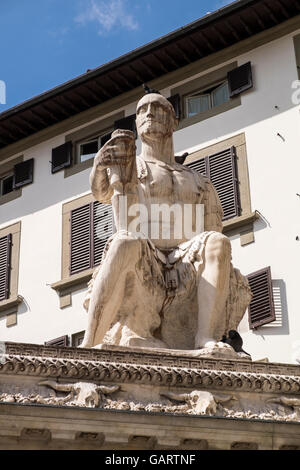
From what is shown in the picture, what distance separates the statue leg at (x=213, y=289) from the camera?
44.5 ft

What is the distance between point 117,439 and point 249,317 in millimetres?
12596

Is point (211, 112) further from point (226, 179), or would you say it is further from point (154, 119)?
point (154, 119)

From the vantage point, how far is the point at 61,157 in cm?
2975

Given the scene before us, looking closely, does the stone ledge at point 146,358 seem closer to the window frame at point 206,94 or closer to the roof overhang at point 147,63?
the roof overhang at point 147,63

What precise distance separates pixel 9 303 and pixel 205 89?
21.9ft

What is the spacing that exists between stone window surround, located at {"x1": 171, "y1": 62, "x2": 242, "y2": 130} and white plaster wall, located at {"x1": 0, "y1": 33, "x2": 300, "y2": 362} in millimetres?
164

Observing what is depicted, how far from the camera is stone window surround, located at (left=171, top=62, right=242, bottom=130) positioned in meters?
27.1

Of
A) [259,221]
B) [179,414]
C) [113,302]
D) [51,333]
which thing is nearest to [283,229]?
[259,221]

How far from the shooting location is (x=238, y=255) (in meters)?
25.0

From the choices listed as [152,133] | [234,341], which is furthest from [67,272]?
[234,341]

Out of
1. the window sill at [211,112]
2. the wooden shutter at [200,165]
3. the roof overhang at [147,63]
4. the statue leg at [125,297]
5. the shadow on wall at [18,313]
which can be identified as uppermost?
the roof overhang at [147,63]

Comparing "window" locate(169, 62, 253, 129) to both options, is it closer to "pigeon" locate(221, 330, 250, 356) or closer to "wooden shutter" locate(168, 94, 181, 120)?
"wooden shutter" locate(168, 94, 181, 120)

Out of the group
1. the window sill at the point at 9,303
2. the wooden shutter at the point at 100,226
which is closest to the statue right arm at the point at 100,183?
the wooden shutter at the point at 100,226

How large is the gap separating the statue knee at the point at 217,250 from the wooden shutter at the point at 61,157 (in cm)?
1595
